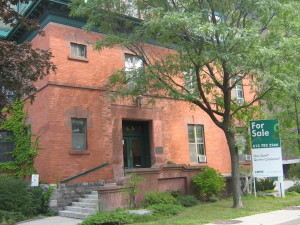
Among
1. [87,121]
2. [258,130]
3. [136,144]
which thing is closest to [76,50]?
[87,121]

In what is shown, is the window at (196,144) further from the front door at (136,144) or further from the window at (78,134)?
the window at (78,134)

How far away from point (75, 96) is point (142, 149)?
492cm

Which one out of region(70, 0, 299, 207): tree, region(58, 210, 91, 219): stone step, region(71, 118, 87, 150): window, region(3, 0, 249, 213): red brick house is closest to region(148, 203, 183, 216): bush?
region(3, 0, 249, 213): red brick house

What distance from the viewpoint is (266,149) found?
15711 mm

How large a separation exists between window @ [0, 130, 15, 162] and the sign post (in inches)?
438

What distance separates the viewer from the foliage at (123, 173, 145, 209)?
12367 millimetres

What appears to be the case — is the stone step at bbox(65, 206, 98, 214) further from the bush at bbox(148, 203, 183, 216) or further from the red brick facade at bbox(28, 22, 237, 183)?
the bush at bbox(148, 203, 183, 216)

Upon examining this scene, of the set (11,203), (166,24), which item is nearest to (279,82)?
(166,24)

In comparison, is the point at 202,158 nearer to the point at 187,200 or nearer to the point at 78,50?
the point at 187,200

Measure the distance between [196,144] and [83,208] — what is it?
884cm

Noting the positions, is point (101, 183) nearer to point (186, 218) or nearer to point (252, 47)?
point (186, 218)

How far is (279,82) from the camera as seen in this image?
11531 millimetres

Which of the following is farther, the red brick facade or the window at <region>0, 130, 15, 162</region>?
the window at <region>0, 130, 15, 162</region>

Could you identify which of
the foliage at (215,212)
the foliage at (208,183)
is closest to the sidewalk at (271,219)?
the foliage at (215,212)
